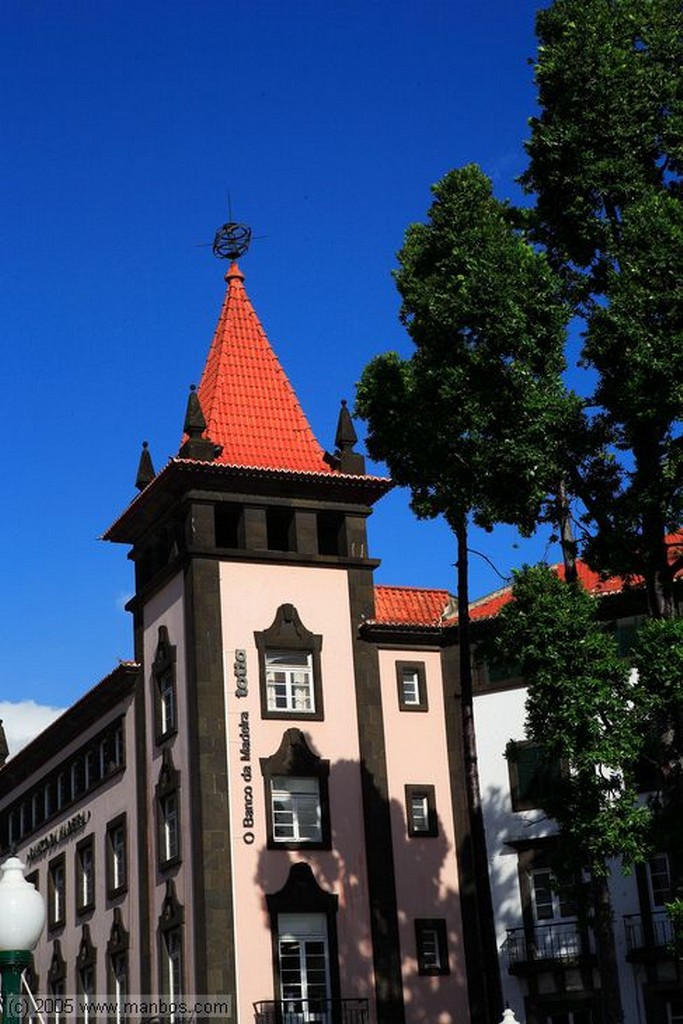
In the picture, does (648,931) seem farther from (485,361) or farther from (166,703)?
(485,361)

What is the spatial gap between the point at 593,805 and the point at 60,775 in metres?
30.9

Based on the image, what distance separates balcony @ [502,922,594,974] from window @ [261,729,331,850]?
18.6 feet

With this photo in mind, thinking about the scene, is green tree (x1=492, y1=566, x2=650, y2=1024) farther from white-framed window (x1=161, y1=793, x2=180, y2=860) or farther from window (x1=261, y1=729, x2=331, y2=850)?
white-framed window (x1=161, y1=793, x2=180, y2=860)

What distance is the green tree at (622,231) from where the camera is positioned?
27.6 m

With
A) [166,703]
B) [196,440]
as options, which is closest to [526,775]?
[166,703]

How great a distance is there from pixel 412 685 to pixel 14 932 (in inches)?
1344

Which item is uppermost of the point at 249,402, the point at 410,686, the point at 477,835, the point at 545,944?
the point at 249,402

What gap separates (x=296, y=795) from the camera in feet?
135

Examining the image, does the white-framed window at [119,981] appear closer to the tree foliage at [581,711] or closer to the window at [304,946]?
the window at [304,946]

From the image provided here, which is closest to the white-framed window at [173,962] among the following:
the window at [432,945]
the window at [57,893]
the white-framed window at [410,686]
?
the window at [432,945]

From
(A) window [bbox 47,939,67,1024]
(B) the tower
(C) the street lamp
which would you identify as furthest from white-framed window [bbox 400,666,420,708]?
(C) the street lamp

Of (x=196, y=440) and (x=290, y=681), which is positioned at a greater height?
(x=196, y=440)

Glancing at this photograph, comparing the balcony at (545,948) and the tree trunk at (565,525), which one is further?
the balcony at (545,948)

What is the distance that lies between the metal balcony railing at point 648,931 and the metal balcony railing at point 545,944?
125cm
